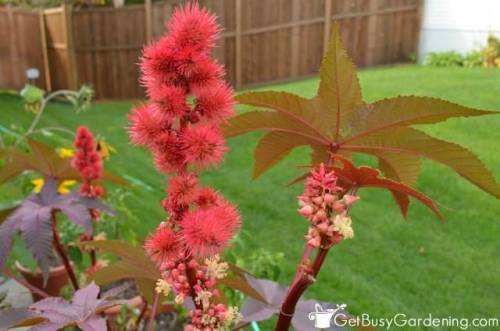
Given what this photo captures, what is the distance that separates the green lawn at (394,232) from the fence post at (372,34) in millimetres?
4950

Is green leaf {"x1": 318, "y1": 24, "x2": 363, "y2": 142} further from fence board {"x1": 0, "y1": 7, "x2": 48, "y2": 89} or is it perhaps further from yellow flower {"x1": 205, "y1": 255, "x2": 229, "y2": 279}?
fence board {"x1": 0, "y1": 7, "x2": 48, "y2": 89}

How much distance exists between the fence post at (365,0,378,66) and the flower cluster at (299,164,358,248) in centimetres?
1040

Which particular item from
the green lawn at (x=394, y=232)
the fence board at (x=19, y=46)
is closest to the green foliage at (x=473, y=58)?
the green lawn at (x=394, y=232)

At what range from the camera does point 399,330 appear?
8.12ft

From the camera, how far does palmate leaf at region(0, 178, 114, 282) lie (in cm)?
108

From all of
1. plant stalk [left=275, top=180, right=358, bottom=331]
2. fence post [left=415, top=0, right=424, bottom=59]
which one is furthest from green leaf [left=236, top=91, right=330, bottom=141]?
fence post [left=415, top=0, right=424, bottom=59]

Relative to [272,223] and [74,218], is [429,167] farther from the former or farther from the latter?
[74,218]

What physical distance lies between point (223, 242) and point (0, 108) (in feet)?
27.9

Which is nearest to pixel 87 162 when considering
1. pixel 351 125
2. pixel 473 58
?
pixel 351 125

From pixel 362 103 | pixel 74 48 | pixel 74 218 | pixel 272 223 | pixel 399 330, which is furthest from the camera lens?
pixel 74 48

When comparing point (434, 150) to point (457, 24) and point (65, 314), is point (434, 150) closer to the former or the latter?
point (65, 314)

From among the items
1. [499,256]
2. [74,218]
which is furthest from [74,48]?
[74,218]

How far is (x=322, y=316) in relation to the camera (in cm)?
71

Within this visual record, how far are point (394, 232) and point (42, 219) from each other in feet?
9.53
